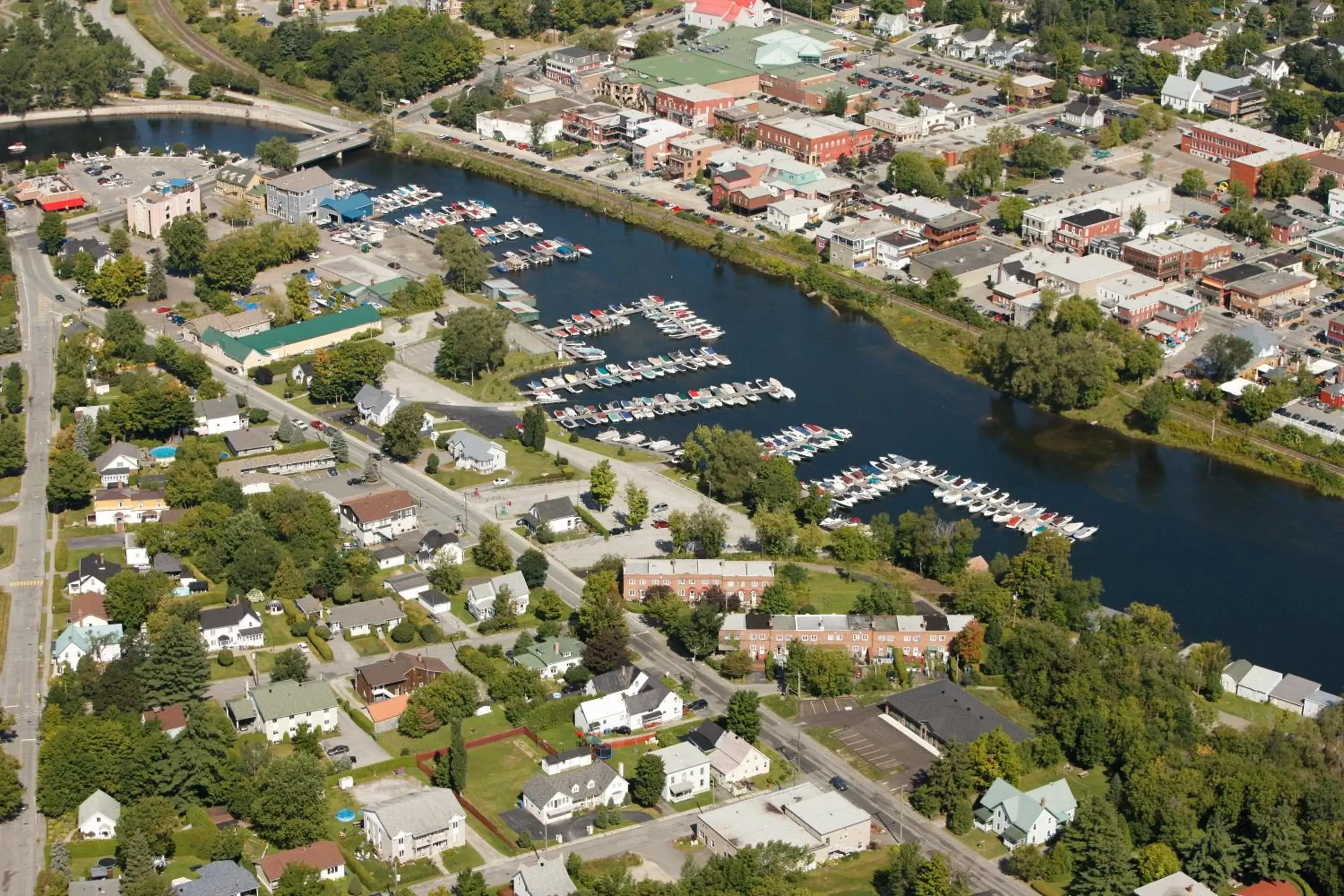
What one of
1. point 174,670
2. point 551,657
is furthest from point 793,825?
point 174,670

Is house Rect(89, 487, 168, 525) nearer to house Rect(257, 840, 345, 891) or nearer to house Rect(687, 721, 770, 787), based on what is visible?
house Rect(257, 840, 345, 891)

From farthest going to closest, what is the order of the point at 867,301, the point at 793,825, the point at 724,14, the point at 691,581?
the point at 724,14
the point at 867,301
the point at 691,581
the point at 793,825

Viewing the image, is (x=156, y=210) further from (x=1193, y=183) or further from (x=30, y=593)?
(x=1193, y=183)

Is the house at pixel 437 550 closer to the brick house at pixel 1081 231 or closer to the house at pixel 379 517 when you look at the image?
the house at pixel 379 517

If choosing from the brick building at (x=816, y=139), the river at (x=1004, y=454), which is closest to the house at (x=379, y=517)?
the river at (x=1004, y=454)

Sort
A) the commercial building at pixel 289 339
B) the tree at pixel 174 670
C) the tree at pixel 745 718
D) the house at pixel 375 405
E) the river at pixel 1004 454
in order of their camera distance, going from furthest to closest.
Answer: the commercial building at pixel 289 339 → the house at pixel 375 405 → the river at pixel 1004 454 → the tree at pixel 174 670 → the tree at pixel 745 718

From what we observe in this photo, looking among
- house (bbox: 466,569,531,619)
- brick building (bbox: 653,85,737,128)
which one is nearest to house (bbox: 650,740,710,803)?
house (bbox: 466,569,531,619)
